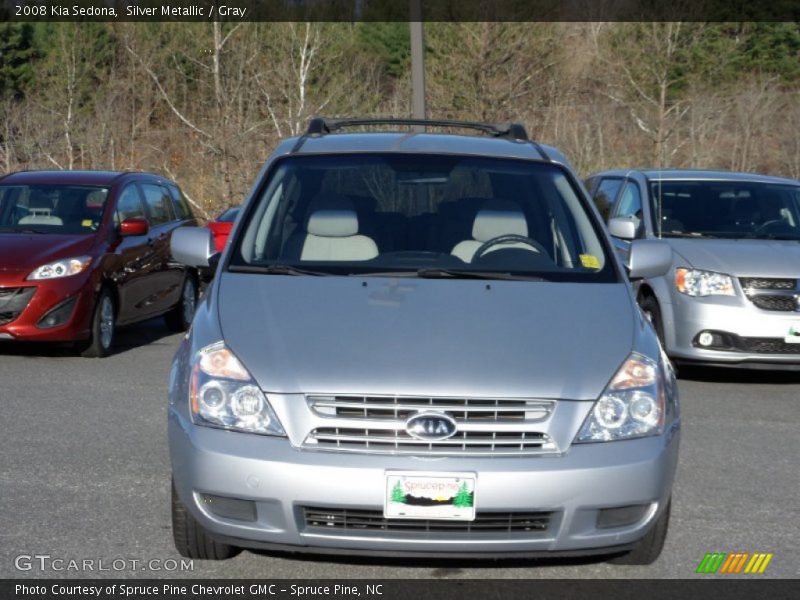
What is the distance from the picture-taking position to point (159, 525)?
571 cm

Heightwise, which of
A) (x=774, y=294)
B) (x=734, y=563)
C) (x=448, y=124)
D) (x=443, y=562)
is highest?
(x=448, y=124)

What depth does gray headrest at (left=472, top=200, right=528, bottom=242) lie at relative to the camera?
238 inches

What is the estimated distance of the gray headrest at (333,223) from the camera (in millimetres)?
5969

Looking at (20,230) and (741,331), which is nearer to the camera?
(741,331)

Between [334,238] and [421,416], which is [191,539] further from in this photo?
[334,238]

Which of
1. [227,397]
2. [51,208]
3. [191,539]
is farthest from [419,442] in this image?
[51,208]

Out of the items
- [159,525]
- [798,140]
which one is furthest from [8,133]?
[159,525]

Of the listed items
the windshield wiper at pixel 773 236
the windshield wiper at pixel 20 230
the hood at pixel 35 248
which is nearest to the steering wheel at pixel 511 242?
the windshield wiper at pixel 773 236

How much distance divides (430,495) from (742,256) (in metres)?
7.06

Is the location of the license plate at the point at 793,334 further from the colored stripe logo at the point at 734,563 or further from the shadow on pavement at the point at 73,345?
the shadow on pavement at the point at 73,345

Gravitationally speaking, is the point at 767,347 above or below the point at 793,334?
below

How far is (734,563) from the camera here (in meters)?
5.30

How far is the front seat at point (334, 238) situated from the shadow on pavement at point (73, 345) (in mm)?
6698

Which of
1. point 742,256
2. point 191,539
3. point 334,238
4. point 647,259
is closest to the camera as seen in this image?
point 191,539
